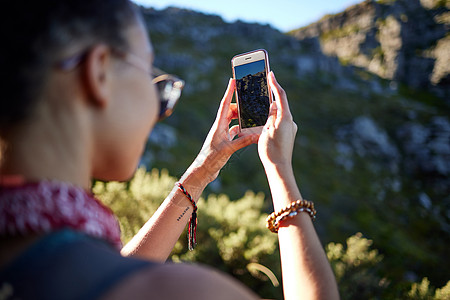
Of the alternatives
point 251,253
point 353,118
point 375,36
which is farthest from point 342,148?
point 375,36

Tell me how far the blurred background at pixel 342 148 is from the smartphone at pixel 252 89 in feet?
1.21

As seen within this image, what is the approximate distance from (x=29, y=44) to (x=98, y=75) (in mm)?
145

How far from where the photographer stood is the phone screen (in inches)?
79.3

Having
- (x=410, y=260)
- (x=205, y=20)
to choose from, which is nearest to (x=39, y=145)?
(x=410, y=260)

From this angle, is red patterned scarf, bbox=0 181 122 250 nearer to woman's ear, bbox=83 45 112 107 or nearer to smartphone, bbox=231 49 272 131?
woman's ear, bbox=83 45 112 107

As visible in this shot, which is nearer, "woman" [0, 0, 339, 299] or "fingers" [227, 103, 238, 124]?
"woman" [0, 0, 339, 299]

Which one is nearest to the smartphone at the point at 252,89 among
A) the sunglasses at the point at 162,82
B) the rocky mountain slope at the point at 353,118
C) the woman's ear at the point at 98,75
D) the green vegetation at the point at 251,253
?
the rocky mountain slope at the point at 353,118

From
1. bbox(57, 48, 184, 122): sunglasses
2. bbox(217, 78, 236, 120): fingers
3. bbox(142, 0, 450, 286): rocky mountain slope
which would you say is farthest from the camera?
bbox(142, 0, 450, 286): rocky mountain slope

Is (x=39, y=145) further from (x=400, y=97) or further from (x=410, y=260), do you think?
(x=400, y=97)

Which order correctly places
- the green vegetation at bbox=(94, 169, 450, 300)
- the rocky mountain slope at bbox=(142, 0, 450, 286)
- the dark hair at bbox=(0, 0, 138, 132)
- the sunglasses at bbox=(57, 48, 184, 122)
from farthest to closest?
the rocky mountain slope at bbox=(142, 0, 450, 286) < the green vegetation at bbox=(94, 169, 450, 300) < the sunglasses at bbox=(57, 48, 184, 122) < the dark hair at bbox=(0, 0, 138, 132)

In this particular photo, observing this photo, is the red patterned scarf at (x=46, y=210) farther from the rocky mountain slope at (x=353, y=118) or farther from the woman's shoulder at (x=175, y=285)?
the rocky mountain slope at (x=353, y=118)

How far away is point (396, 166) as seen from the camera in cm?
2297

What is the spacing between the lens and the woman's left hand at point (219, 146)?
68.2 inches

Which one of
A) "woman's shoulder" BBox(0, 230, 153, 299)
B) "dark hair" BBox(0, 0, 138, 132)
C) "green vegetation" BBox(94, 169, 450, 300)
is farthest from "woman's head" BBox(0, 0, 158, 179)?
"green vegetation" BBox(94, 169, 450, 300)
